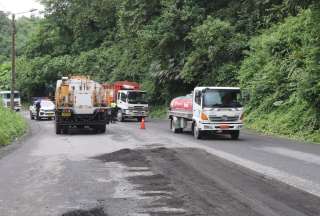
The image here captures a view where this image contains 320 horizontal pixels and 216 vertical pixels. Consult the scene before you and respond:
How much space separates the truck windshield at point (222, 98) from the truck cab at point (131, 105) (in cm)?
1918

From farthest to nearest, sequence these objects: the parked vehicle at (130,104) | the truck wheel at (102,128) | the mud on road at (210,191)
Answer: the parked vehicle at (130,104) < the truck wheel at (102,128) < the mud on road at (210,191)

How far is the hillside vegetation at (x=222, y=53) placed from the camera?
2770 cm

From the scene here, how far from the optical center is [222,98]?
2475 centimetres

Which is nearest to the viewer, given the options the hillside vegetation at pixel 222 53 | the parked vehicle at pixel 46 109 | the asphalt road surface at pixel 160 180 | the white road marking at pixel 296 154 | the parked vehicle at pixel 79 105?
the asphalt road surface at pixel 160 180

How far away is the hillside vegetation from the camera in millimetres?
27703

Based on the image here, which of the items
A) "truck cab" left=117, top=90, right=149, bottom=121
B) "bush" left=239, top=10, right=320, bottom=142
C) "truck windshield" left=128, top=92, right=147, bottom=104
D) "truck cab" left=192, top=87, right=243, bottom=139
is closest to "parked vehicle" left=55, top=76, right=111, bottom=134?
"truck cab" left=192, top=87, right=243, bottom=139

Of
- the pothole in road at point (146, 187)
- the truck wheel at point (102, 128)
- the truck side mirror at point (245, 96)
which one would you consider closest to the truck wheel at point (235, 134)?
the truck wheel at point (102, 128)

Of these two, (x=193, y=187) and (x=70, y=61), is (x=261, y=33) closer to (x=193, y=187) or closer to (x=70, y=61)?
(x=193, y=187)

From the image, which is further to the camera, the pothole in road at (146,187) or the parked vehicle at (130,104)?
the parked vehicle at (130,104)

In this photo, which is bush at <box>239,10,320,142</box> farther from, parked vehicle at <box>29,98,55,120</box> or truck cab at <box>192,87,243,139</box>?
parked vehicle at <box>29,98,55,120</box>

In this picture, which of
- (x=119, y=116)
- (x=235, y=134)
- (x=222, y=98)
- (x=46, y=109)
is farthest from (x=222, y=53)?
(x=235, y=134)

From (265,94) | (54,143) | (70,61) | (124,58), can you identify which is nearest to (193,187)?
(54,143)

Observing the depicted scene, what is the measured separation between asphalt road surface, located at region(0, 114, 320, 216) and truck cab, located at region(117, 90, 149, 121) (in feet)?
73.1

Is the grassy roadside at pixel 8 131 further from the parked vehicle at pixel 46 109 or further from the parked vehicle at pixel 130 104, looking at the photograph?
the parked vehicle at pixel 46 109
